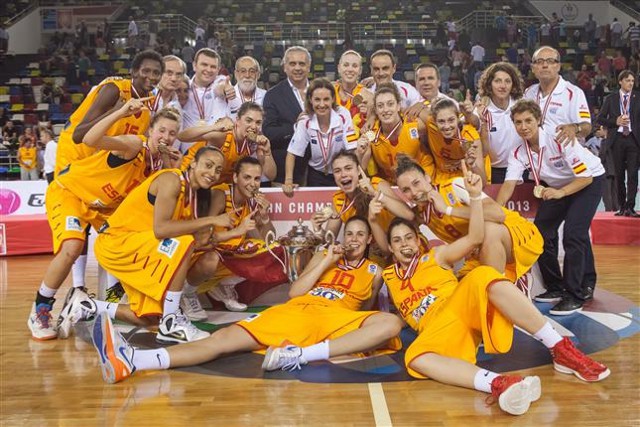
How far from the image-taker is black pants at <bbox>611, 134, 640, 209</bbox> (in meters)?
8.39

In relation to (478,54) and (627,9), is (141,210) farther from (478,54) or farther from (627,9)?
(627,9)

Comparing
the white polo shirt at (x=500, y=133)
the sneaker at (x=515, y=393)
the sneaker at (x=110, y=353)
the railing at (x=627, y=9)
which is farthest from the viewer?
the railing at (x=627, y=9)

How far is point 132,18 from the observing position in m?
23.7

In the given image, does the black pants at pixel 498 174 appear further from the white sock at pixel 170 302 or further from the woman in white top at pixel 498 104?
the white sock at pixel 170 302

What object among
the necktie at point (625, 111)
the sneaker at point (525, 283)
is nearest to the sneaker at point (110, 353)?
the sneaker at point (525, 283)

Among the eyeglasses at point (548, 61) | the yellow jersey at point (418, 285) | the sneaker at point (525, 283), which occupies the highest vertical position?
the eyeglasses at point (548, 61)

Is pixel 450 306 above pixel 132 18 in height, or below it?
below

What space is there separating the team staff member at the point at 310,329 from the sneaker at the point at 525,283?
1.13 metres

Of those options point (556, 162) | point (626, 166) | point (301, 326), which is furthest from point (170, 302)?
point (626, 166)

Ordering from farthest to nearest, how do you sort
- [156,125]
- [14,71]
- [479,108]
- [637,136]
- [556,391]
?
[14,71]
[637,136]
[479,108]
[156,125]
[556,391]

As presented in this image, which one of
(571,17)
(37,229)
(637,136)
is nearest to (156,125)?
(37,229)

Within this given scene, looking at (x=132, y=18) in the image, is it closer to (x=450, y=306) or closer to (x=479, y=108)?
(x=479, y=108)

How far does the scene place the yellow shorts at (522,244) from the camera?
448 cm

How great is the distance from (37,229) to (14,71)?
14.3 metres
